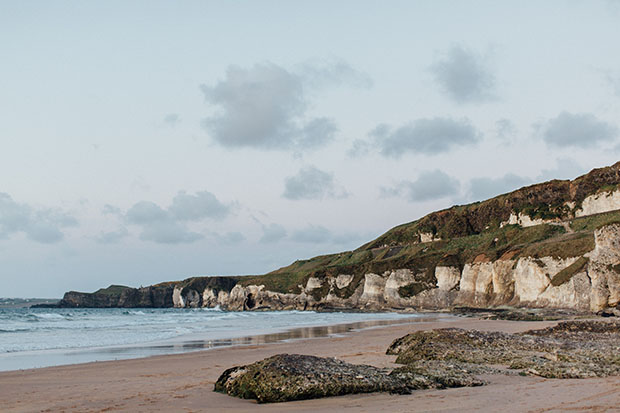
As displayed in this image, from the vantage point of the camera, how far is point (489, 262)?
80375 mm

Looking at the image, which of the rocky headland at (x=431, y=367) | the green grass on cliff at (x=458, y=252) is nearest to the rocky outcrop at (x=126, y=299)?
the green grass on cliff at (x=458, y=252)

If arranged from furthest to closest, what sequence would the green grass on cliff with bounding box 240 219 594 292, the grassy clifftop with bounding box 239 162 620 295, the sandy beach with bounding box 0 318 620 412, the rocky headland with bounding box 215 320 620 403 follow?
the grassy clifftop with bounding box 239 162 620 295, the green grass on cliff with bounding box 240 219 594 292, the rocky headland with bounding box 215 320 620 403, the sandy beach with bounding box 0 318 620 412

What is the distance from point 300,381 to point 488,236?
96.2m

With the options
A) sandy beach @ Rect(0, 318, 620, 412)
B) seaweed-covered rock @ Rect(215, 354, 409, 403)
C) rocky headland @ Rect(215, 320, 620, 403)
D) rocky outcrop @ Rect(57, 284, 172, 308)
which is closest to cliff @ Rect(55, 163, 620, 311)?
rocky headland @ Rect(215, 320, 620, 403)

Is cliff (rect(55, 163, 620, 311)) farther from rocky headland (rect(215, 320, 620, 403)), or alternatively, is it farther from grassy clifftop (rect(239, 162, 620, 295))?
rocky headland (rect(215, 320, 620, 403))

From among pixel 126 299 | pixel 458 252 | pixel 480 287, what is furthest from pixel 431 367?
pixel 126 299

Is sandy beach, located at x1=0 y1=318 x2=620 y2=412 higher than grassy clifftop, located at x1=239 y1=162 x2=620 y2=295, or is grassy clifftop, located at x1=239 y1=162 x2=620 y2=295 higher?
grassy clifftop, located at x1=239 y1=162 x2=620 y2=295

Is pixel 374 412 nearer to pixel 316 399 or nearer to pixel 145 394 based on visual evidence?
pixel 316 399

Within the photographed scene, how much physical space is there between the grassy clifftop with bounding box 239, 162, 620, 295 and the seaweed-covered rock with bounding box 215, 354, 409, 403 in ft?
205

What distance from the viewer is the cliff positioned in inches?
2339

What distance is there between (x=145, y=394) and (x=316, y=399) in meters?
4.36

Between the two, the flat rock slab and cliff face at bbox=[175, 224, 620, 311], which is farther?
cliff face at bbox=[175, 224, 620, 311]

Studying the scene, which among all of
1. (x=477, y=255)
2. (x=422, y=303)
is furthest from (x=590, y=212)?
(x=422, y=303)

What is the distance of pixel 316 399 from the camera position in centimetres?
1017
